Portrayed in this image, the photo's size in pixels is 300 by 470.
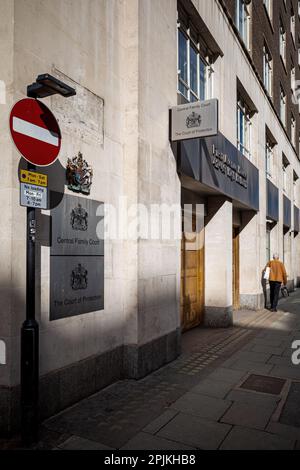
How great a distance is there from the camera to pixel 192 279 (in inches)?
368

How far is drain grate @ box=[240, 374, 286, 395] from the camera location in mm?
5227

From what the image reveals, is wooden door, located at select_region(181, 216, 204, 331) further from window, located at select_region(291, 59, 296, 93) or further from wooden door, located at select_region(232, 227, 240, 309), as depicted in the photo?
window, located at select_region(291, 59, 296, 93)

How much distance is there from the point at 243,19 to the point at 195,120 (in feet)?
27.0

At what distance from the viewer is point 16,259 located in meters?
3.81

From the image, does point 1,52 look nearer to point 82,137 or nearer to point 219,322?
point 82,137

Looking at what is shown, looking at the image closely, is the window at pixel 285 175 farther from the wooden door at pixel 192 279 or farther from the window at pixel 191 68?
the wooden door at pixel 192 279

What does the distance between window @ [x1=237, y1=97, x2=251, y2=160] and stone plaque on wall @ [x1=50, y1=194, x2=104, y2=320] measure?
8183 mm

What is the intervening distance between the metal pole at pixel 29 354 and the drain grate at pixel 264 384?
10.1 feet

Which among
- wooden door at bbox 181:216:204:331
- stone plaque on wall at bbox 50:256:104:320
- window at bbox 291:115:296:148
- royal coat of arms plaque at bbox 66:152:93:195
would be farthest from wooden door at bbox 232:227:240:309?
window at bbox 291:115:296:148

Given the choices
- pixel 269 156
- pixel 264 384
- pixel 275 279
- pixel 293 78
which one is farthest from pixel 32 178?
pixel 293 78

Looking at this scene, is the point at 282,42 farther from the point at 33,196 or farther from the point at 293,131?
the point at 33,196

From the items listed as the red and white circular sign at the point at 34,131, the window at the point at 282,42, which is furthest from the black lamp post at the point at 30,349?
the window at the point at 282,42

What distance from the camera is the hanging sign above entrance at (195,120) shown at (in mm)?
6043

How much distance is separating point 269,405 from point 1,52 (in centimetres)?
504
